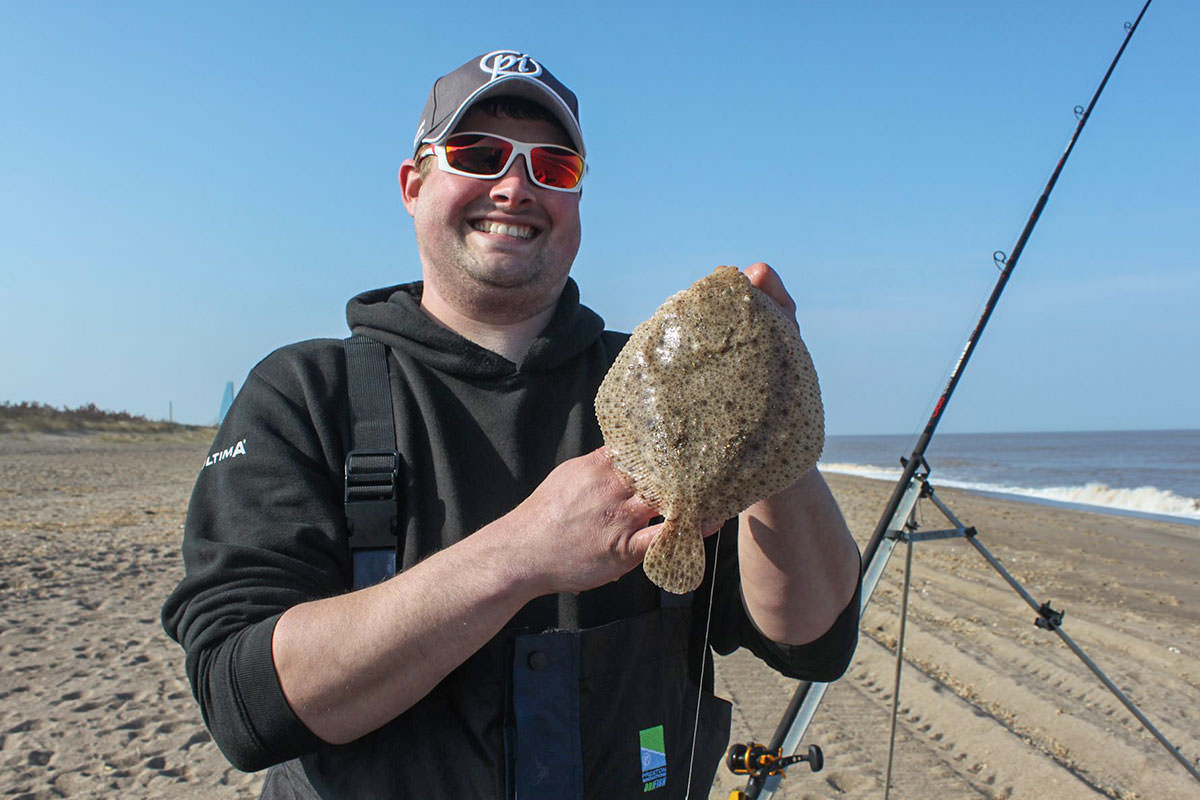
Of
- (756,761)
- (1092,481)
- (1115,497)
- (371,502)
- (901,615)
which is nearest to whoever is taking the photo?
(371,502)

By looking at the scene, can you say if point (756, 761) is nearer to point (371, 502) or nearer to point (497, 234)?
point (371, 502)

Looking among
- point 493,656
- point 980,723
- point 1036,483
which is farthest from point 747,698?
point 1036,483

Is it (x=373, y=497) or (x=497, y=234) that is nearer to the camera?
(x=373, y=497)

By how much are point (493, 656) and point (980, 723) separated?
4.96 m

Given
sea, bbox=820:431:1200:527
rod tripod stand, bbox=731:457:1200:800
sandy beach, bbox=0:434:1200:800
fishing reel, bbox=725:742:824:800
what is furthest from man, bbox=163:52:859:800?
sea, bbox=820:431:1200:527

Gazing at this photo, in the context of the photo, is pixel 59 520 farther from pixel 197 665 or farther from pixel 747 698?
pixel 197 665

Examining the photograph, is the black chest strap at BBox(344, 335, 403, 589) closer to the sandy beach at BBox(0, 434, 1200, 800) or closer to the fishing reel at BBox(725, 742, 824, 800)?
the fishing reel at BBox(725, 742, 824, 800)

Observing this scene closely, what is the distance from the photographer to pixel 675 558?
1.77 meters

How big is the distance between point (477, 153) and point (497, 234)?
29cm

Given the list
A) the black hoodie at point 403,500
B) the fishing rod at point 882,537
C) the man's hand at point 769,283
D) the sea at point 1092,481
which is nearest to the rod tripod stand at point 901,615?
the fishing rod at point 882,537

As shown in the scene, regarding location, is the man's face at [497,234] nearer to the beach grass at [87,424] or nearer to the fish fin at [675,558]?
the fish fin at [675,558]

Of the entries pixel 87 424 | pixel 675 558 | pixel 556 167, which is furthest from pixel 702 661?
pixel 87 424

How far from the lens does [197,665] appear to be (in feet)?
6.32

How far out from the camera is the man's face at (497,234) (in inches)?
96.0
